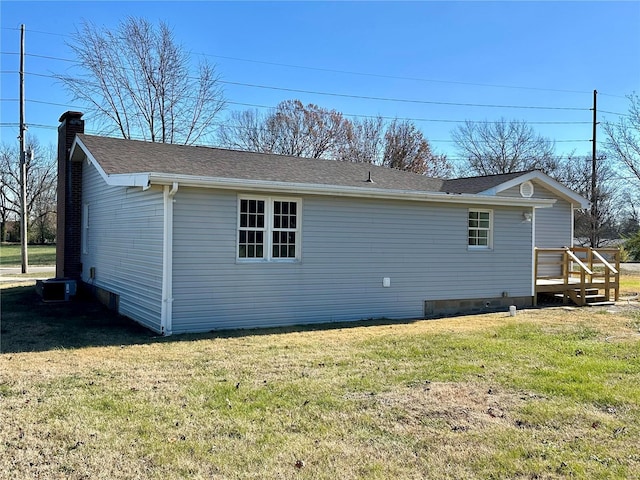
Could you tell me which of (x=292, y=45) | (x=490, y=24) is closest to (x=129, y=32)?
(x=292, y=45)

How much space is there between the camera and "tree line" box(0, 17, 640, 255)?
90.5ft

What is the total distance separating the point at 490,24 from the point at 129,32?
782 inches

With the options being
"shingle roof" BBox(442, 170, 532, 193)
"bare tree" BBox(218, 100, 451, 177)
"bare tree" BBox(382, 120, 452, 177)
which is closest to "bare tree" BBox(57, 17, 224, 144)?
"bare tree" BBox(218, 100, 451, 177)

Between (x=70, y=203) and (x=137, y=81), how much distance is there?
632 inches

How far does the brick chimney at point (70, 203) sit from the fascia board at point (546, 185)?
36.6ft

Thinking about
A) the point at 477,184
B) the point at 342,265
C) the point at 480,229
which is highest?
the point at 477,184

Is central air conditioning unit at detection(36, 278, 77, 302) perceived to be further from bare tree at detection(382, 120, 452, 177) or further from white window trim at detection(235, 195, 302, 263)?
bare tree at detection(382, 120, 452, 177)

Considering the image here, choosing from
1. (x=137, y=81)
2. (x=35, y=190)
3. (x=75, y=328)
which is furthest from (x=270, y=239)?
(x=35, y=190)

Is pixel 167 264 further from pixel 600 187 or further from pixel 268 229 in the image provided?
pixel 600 187

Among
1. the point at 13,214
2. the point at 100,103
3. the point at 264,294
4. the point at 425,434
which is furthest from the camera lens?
the point at 13,214

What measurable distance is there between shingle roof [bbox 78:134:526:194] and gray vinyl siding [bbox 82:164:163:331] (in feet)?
2.38

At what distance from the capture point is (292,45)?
21828mm

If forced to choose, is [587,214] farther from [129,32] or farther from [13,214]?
[13,214]

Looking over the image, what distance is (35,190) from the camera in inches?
1702
